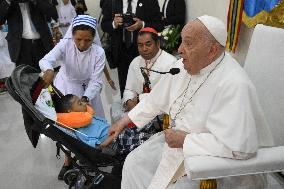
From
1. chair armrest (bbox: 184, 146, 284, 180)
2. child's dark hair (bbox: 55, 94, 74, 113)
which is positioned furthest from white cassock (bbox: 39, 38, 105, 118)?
chair armrest (bbox: 184, 146, 284, 180)

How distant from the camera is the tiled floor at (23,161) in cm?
292

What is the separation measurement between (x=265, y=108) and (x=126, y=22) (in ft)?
5.57

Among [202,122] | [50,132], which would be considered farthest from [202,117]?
[50,132]

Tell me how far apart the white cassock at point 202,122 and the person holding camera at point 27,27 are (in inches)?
81.2

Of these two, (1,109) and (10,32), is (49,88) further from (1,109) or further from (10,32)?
(1,109)

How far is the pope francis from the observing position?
1.63m

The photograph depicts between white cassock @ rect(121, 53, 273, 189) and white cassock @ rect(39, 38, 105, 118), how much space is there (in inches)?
36.4

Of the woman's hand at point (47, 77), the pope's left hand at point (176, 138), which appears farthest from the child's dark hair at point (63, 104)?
the pope's left hand at point (176, 138)

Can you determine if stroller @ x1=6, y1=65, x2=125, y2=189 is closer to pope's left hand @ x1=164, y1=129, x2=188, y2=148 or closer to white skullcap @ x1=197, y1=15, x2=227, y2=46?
pope's left hand @ x1=164, y1=129, x2=188, y2=148

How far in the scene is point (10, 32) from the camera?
365 cm

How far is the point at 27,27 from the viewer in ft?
12.1

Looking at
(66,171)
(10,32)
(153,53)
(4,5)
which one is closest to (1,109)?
(10,32)

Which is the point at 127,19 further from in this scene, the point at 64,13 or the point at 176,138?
the point at 64,13

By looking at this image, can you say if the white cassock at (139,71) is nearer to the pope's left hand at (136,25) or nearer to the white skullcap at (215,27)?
the pope's left hand at (136,25)
